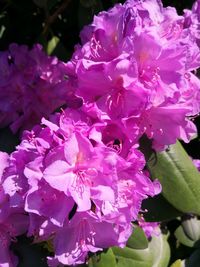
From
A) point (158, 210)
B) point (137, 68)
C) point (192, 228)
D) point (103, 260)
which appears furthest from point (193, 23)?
point (192, 228)

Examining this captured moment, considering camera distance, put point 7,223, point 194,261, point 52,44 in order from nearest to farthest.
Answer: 1. point 7,223
2. point 194,261
3. point 52,44

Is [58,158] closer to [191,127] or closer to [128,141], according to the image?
[128,141]

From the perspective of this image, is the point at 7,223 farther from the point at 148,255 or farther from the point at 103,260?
the point at 148,255

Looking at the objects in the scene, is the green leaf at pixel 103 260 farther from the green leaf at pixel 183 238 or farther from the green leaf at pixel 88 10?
the green leaf at pixel 88 10

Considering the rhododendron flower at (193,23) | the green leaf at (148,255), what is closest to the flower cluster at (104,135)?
the rhododendron flower at (193,23)

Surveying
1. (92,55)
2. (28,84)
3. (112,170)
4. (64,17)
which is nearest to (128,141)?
(112,170)

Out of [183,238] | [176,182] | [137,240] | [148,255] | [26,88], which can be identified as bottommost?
[183,238]
